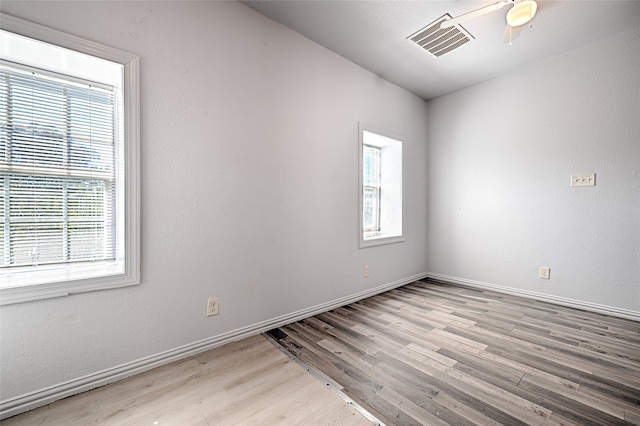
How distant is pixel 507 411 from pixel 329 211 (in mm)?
1928

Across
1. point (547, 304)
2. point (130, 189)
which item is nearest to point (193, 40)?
point (130, 189)

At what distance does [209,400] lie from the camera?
4.81 ft

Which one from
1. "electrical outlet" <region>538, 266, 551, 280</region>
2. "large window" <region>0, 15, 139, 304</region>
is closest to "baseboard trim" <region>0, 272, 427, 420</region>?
"large window" <region>0, 15, 139, 304</region>

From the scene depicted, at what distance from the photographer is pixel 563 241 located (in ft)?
9.46

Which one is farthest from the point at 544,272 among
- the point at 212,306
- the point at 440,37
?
the point at 212,306

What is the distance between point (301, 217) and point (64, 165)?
1669 mm

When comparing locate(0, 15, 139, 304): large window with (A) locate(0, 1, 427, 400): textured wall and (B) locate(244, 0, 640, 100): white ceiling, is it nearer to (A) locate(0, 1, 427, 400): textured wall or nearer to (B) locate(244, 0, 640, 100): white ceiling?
(A) locate(0, 1, 427, 400): textured wall

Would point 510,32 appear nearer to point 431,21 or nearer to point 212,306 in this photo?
point 431,21

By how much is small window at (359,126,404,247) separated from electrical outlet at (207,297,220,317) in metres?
2.04

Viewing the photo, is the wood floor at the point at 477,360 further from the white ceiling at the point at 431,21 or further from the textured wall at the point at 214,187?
the white ceiling at the point at 431,21

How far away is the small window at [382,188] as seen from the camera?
3.62m

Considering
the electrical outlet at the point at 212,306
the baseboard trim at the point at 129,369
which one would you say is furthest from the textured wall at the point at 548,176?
the electrical outlet at the point at 212,306

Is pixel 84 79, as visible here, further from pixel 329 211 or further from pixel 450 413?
pixel 450 413

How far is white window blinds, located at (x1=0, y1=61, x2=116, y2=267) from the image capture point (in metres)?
1.47
